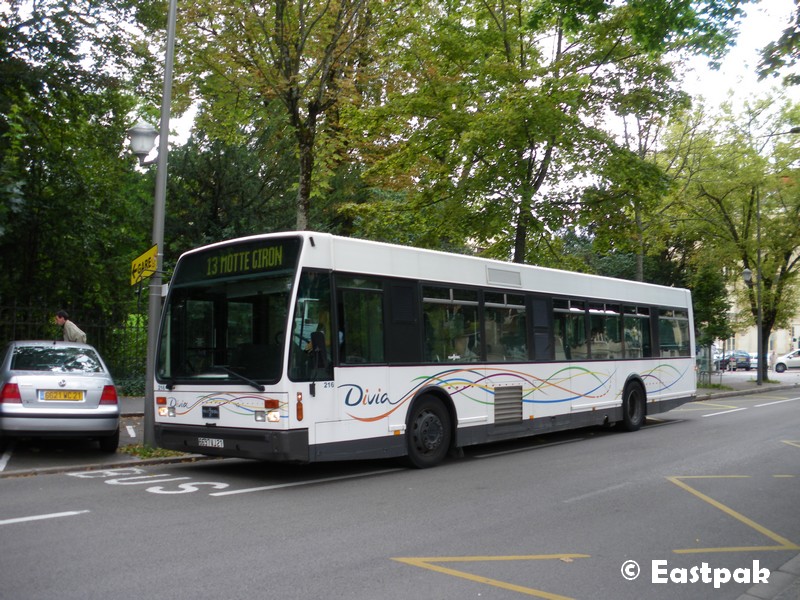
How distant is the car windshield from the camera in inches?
413

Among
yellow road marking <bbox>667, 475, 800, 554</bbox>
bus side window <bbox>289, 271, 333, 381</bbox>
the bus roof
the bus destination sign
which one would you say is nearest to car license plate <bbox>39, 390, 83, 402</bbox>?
the bus destination sign

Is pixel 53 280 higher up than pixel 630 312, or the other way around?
pixel 53 280

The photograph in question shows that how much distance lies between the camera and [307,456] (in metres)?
8.62

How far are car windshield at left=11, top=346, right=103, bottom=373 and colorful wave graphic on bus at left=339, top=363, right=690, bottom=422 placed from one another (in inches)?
166

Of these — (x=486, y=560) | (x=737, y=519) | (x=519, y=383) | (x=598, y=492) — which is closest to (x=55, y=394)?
(x=519, y=383)

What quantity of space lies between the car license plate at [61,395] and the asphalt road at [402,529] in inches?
41.7

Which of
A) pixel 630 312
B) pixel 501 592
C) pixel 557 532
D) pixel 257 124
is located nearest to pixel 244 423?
pixel 557 532

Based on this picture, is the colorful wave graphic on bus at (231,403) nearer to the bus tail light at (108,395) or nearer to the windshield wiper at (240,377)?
the windshield wiper at (240,377)

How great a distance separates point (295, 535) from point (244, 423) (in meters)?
2.60

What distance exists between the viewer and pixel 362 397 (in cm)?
939

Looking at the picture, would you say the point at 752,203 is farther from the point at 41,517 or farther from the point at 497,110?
the point at 41,517

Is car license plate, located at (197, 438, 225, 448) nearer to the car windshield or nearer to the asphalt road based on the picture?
the asphalt road

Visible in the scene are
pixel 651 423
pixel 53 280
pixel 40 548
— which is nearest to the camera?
pixel 40 548

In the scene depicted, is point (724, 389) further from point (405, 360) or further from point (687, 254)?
point (405, 360)
